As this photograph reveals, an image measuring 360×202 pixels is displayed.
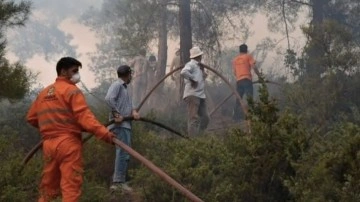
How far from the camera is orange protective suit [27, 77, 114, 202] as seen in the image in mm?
5156

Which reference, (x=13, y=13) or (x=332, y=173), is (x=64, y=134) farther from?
(x=13, y=13)

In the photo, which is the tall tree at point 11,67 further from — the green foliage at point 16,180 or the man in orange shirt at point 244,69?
the man in orange shirt at point 244,69

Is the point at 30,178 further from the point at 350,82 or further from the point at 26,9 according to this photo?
the point at 350,82

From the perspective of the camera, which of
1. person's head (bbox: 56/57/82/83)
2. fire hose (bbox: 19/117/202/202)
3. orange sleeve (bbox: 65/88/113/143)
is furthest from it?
person's head (bbox: 56/57/82/83)

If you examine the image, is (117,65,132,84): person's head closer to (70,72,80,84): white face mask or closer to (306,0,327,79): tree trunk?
(70,72,80,84): white face mask

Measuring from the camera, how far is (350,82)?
1080 cm

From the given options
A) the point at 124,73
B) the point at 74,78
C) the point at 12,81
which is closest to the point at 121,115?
the point at 124,73

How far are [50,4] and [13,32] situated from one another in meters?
5.90

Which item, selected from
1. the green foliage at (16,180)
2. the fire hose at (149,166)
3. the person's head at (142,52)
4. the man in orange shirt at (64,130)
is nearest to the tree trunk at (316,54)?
the person's head at (142,52)

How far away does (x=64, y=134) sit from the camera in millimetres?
5316

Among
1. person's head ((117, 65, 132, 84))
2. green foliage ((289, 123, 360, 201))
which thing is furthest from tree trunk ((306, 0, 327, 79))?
green foliage ((289, 123, 360, 201))

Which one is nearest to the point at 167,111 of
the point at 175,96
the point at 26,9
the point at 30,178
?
the point at 175,96

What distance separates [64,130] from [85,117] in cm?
29

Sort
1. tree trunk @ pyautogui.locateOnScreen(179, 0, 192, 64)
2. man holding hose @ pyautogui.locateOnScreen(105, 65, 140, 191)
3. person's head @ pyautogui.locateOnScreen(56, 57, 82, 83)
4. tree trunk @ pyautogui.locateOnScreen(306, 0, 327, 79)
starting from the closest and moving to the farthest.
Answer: person's head @ pyautogui.locateOnScreen(56, 57, 82, 83), man holding hose @ pyautogui.locateOnScreen(105, 65, 140, 191), tree trunk @ pyautogui.locateOnScreen(306, 0, 327, 79), tree trunk @ pyautogui.locateOnScreen(179, 0, 192, 64)
